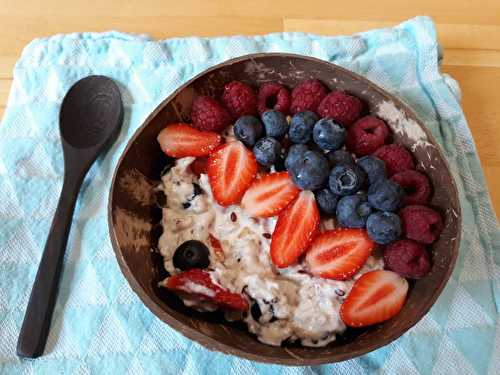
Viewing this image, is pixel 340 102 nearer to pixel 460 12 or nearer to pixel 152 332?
pixel 152 332

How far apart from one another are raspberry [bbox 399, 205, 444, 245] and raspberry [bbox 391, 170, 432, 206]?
0.03m

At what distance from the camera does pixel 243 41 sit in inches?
46.6

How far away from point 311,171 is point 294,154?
5 centimetres

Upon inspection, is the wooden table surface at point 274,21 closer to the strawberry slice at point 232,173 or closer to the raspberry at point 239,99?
the raspberry at point 239,99

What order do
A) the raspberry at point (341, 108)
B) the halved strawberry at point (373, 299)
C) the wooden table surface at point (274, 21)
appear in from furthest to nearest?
the wooden table surface at point (274, 21), the raspberry at point (341, 108), the halved strawberry at point (373, 299)

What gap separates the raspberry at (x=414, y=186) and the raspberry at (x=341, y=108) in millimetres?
131

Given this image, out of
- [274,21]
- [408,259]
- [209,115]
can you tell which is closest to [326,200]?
[408,259]

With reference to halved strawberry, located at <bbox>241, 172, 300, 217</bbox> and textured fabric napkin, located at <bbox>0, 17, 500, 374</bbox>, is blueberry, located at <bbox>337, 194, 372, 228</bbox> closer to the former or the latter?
halved strawberry, located at <bbox>241, 172, 300, 217</bbox>

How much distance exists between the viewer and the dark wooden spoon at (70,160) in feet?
2.83

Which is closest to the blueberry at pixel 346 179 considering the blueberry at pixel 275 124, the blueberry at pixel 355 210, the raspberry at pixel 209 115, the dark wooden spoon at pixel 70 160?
the blueberry at pixel 355 210

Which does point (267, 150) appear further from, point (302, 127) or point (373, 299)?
point (373, 299)

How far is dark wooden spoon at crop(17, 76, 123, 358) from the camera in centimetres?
86

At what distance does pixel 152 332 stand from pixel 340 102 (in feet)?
1.72

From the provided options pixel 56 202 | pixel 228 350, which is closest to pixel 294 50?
pixel 56 202
